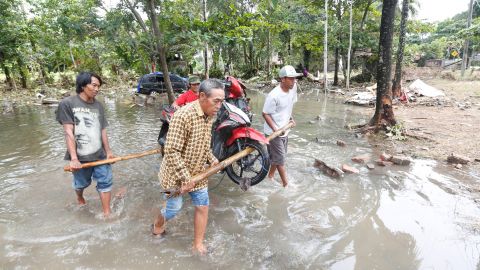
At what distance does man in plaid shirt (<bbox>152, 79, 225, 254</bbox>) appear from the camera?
8.86ft

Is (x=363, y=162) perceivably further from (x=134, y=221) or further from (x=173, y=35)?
(x=173, y=35)

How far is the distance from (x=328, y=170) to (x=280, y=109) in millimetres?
1672

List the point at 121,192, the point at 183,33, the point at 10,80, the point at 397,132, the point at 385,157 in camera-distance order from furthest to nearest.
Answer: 1. the point at 10,80
2. the point at 397,132
3. the point at 183,33
4. the point at 385,157
5. the point at 121,192

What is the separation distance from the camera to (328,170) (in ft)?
18.2

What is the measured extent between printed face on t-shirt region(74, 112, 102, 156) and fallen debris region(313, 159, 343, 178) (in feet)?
12.5

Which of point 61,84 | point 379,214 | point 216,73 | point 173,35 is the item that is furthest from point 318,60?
point 379,214

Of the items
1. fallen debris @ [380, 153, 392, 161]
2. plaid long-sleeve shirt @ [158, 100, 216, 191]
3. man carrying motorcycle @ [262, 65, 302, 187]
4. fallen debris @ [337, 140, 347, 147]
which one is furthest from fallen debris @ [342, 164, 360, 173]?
plaid long-sleeve shirt @ [158, 100, 216, 191]

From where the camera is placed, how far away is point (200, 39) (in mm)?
6879

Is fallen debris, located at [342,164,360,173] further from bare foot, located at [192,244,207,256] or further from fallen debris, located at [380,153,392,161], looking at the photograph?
bare foot, located at [192,244,207,256]

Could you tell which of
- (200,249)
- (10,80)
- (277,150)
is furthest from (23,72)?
(200,249)

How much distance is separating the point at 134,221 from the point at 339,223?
2698 mm

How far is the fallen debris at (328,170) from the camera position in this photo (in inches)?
210

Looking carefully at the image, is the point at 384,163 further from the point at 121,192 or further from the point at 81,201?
the point at 81,201

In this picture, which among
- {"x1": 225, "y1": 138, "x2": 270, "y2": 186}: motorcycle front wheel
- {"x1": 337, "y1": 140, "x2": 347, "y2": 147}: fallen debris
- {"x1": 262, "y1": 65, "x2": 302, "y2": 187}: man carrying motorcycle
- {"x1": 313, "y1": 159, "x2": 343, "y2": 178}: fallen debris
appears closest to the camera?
{"x1": 225, "y1": 138, "x2": 270, "y2": 186}: motorcycle front wheel
